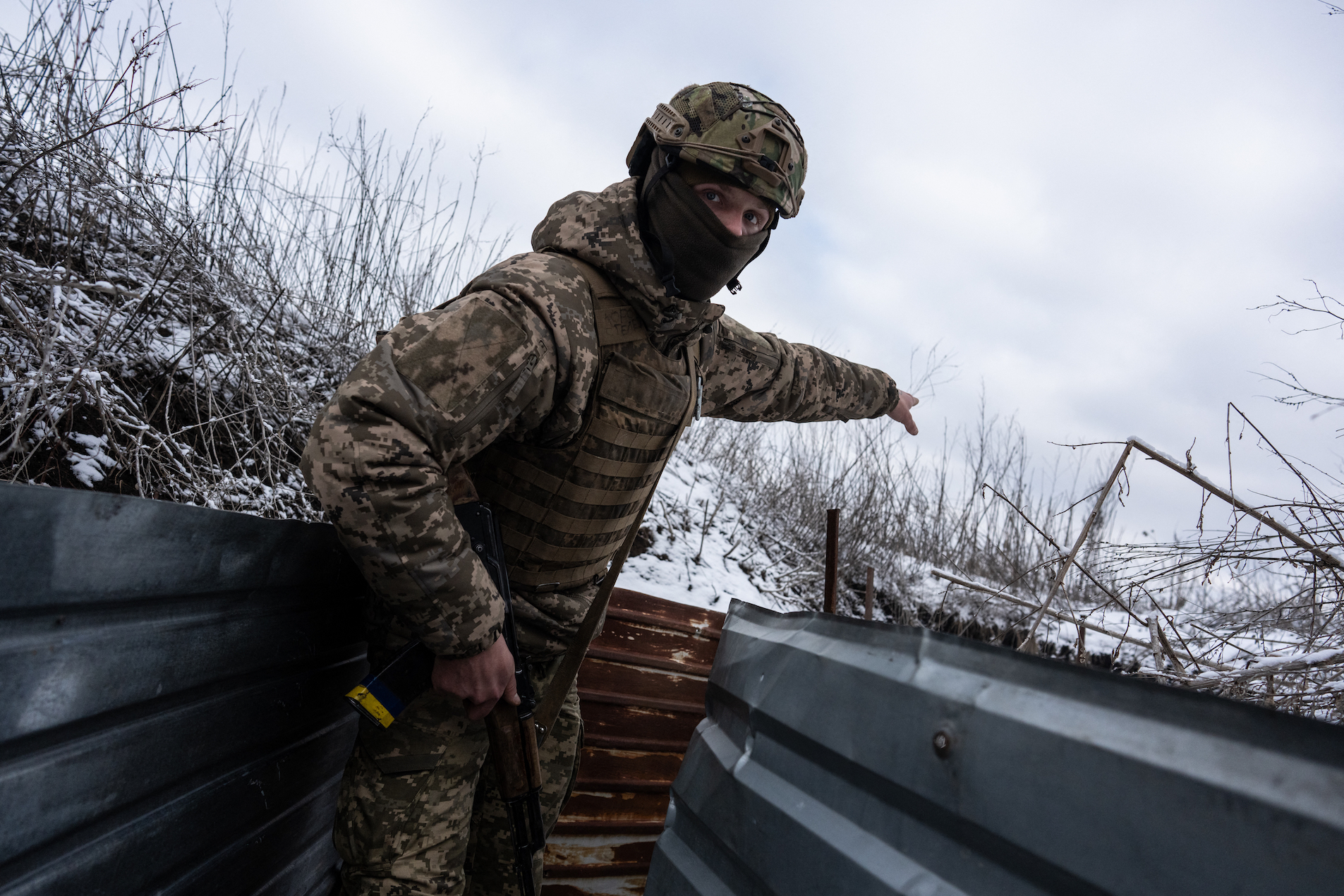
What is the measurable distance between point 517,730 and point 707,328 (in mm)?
1136

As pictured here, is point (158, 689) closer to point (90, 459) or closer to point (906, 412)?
point (90, 459)

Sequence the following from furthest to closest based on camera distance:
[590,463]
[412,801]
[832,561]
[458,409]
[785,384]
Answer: [785,384]
[832,561]
[590,463]
[412,801]
[458,409]

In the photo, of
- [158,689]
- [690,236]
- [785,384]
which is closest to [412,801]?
[158,689]

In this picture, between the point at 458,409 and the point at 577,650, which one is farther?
the point at 577,650

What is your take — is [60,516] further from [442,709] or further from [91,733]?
[442,709]

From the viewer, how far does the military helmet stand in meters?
1.81

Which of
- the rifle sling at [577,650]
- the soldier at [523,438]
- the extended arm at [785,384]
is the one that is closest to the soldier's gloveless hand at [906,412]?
the extended arm at [785,384]

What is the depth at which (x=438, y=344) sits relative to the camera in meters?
1.40

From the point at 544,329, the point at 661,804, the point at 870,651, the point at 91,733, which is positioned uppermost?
the point at 544,329

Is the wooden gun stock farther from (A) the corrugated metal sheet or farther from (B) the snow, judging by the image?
(B) the snow

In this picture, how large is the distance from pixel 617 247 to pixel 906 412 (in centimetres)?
162

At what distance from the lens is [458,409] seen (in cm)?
140

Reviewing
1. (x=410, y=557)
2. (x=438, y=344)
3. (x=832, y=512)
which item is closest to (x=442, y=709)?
(x=410, y=557)

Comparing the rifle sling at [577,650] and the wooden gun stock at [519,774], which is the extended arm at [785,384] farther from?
the wooden gun stock at [519,774]
